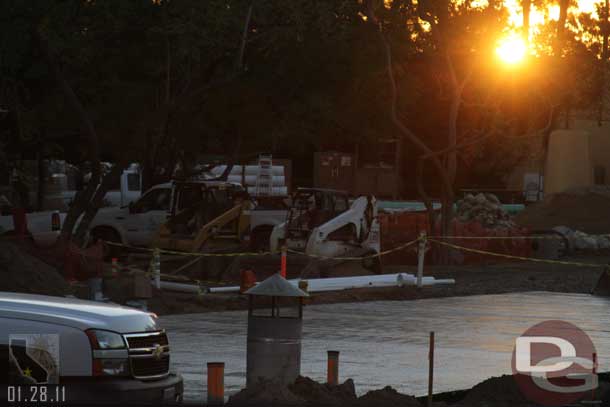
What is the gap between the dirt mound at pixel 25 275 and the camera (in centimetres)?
2069

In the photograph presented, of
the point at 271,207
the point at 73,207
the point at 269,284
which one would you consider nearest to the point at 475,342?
the point at 269,284

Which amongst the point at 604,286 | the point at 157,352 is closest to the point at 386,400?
the point at 157,352

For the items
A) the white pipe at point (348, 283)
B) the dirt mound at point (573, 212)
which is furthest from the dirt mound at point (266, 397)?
the dirt mound at point (573, 212)

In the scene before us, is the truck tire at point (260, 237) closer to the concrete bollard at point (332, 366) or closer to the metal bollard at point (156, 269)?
the metal bollard at point (156, 269)

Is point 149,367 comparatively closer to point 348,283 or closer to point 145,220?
point 348,283

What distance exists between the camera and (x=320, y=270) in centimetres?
2858

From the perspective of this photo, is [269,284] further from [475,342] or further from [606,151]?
[606,151]

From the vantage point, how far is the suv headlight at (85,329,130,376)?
28.4 ft

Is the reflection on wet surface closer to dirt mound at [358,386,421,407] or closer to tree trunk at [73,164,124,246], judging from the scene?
dirt mound at [358,386,421,407]

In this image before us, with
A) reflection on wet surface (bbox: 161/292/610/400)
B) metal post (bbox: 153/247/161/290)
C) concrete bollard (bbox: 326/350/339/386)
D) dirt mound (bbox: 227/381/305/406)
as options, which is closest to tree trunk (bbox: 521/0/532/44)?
reflection on wet surface (bbox: 161/292/610/400)

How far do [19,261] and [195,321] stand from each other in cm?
361

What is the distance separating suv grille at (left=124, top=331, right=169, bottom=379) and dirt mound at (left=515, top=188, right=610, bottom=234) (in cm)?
3800

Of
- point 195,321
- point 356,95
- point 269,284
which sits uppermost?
point 356,95

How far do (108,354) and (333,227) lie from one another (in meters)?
20.3
